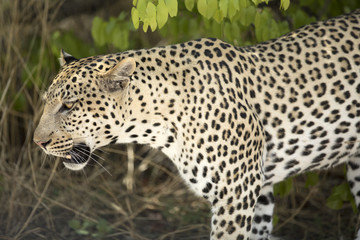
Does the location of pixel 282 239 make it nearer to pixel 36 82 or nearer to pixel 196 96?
→ pixel 196 96

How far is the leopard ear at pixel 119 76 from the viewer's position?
13.2 feet

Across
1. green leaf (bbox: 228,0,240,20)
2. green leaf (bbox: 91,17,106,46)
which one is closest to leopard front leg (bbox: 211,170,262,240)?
green leaf (bbox: 228,0,240,20)

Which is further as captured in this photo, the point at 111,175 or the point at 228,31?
the point at 111,175

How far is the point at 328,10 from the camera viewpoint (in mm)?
6586

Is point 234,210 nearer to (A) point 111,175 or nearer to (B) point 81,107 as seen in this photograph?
(B) point 81,107

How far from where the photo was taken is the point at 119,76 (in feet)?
13.4

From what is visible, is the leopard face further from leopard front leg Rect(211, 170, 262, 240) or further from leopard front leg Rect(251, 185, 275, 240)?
leopard front leg Rect(251, 185, 275, 240)

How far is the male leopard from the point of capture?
413cm

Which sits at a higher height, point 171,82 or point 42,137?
point 171,82

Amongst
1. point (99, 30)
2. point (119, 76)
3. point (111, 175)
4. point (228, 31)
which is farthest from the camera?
point (111, 175)

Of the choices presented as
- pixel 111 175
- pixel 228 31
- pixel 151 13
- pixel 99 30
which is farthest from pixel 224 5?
pixel 111 175

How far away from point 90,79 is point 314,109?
1.66m

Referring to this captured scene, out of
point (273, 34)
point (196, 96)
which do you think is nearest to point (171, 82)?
point (196, 96)

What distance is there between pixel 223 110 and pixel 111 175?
2396 millimetres
